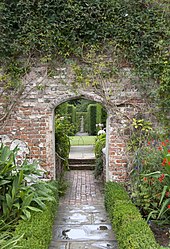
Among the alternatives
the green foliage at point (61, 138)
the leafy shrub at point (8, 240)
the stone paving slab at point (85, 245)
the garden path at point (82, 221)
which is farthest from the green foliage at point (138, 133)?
the leafy shrub at point (8, 240)

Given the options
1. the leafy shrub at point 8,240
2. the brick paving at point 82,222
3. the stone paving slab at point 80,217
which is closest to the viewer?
the leafy shrub at point 8,240

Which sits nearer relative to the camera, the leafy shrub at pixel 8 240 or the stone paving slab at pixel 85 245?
the leafy shrub at pixel 8 240

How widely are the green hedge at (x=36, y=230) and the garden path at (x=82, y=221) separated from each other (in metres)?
0.44

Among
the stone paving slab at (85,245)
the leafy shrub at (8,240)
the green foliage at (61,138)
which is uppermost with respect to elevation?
the green foliage at (61,138)

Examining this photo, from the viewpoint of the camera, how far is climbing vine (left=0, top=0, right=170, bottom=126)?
6.07 m

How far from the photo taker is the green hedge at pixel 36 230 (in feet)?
11.7

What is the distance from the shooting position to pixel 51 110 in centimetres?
638

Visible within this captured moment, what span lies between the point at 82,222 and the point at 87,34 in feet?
11.0

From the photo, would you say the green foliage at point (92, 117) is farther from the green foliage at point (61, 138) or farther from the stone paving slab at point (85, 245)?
the stone paving slab at point (85, 245)

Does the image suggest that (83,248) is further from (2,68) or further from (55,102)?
(2,68)

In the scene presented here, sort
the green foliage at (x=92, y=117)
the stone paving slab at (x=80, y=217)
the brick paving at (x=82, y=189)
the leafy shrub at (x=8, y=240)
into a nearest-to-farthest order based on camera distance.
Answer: the leafy shrub at (x=8, y=240), the stone paving slab at (x=80, y=217), the brick paving at (x=82, y=189), the green foliage at (x=92, y=117)

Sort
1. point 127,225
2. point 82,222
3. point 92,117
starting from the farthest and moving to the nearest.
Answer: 1. point 92,117
2. point 82,222
3. point 127,225

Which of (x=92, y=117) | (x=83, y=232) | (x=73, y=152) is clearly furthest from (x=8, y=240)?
(x=92, y=117)

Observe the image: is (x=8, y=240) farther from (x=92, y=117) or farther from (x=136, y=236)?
(x=92, y=117)
